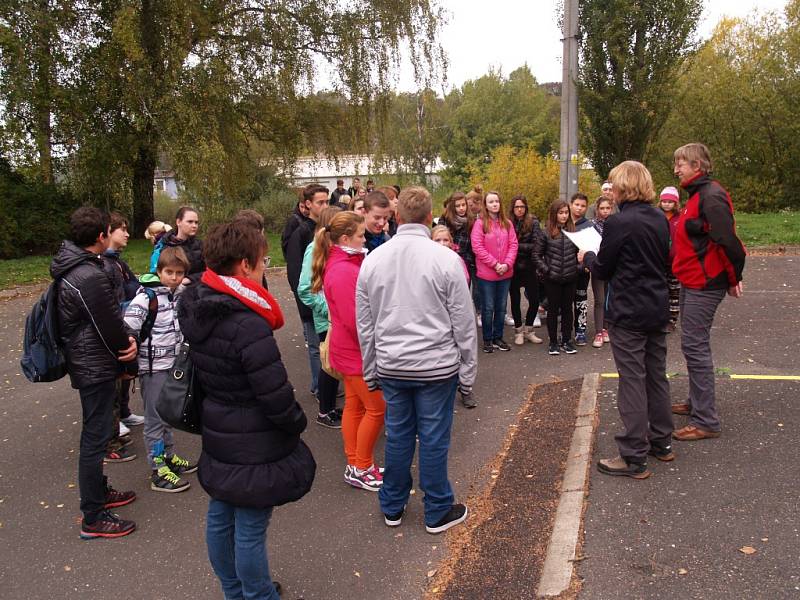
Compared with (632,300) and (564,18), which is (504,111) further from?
(632,300)

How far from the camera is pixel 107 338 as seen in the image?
156 inches

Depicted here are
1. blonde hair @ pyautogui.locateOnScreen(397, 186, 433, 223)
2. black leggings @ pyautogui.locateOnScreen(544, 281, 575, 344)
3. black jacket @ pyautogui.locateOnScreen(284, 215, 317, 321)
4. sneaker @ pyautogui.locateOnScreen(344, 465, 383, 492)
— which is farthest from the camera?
black leggings @ pyautogui.locateOnScreen(544, 281, 575, 344)

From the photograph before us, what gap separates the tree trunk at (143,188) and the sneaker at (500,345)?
1390 centimetres

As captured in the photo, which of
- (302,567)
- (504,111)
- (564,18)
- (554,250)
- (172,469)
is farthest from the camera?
(504,111)

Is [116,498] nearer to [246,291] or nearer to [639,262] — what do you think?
[246,291]

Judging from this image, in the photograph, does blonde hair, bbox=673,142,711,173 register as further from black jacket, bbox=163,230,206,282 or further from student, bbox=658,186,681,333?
black jacket, bbox=163,230,206,282

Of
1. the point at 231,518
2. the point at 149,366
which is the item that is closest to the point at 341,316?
the point at 149,366

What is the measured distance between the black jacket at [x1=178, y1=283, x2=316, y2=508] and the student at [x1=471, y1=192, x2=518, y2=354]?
4867 millimetres

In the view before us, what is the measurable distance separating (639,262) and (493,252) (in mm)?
3396

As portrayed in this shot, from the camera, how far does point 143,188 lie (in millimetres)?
20688

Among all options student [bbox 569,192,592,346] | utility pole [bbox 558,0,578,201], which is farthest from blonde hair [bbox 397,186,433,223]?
utility pole [bbox 558,0,578,201]

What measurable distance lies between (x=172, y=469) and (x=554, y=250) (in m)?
4.61

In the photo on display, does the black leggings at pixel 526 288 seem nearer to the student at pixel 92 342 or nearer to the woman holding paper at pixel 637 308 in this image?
the woman holding paper at pixel 637 308

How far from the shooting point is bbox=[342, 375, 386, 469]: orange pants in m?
4.37
